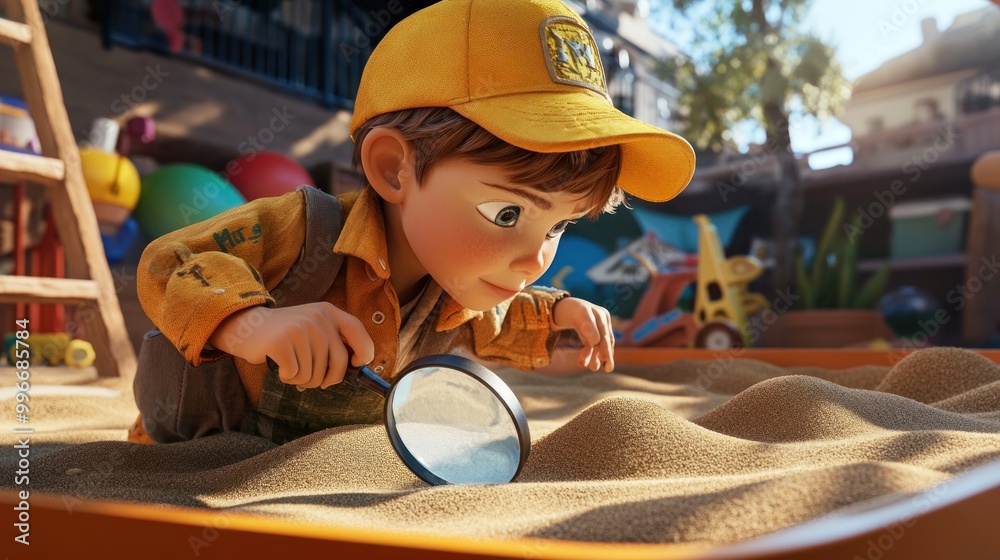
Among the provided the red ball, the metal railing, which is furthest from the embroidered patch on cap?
the metal railing

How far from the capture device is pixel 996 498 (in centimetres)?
47

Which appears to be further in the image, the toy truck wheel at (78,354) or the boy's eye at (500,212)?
the toy truck wheel at (78,354)

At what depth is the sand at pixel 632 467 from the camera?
50cm

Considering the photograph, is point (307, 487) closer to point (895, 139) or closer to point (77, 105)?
point (77, 105)

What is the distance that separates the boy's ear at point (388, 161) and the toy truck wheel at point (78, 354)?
169 cm

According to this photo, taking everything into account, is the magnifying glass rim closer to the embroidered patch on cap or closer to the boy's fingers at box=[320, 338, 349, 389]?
the boy's fingers at box=[320, 338, 349, 389]

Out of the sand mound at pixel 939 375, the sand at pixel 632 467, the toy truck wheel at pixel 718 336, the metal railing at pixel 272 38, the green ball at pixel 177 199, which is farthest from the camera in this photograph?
the metal railing at pixel 272 38

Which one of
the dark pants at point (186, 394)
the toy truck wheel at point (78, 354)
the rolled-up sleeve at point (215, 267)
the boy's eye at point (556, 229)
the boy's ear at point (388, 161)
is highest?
the boy's ear at point (388, 161)

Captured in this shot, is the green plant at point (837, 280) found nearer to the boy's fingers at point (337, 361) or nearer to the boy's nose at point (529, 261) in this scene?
the boy's nose at point (529, 261)

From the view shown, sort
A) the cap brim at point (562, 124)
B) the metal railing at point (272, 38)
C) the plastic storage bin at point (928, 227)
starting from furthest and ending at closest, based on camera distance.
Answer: the plastic storage bin at point (928, 227) → the metal railing at point (272, 38) → the cap brim at point (562, 124)

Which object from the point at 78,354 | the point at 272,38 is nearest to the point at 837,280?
the point at 272,38

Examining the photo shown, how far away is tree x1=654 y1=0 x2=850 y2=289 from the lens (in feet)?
14.8

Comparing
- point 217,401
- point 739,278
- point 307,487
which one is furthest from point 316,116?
point 307,487

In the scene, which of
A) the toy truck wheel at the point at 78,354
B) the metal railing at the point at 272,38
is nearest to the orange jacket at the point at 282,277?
the toy truck wheel at the point at 78,354
